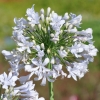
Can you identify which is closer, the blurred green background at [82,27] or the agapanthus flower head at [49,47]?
the agapanthus flower head at [49,47]

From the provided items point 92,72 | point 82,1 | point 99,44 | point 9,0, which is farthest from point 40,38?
point 9,0

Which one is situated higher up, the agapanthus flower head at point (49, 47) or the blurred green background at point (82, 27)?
the blurred green background at point (82, 27)

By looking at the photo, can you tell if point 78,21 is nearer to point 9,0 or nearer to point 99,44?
point 99,44

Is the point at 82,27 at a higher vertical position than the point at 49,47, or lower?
higher

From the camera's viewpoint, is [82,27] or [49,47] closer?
[49,47]
